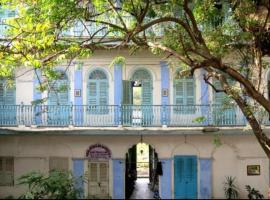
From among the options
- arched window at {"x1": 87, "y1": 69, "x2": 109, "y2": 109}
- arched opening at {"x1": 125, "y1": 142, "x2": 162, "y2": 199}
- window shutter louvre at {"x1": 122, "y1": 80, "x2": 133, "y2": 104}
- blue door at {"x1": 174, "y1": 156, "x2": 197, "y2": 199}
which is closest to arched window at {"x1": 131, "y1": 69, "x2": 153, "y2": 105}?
window shutter louvre at {"x1": 122, "y1": 80, "x2": 133, "y2": 104}

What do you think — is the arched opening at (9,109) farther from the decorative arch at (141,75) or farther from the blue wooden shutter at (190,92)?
the blue wooden shutter at (190,92)

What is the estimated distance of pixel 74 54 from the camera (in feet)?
35.0

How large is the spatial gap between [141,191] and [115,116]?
4954 millimetres

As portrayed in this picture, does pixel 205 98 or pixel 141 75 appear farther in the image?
pixel 141 75

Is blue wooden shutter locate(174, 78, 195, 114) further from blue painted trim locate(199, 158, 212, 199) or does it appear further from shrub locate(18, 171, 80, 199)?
shrub locate(18, 171, 80, 199)

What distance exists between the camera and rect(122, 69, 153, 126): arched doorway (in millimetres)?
18594

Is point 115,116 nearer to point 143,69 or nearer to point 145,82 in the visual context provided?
point 145,82

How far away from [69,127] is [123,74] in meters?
2.75

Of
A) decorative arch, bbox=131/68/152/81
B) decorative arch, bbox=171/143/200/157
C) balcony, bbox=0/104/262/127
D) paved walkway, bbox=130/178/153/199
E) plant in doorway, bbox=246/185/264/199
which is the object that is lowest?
paved walkway, bbox=130/178/153/199

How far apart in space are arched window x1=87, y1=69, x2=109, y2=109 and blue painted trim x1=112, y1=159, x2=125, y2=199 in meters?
2.27

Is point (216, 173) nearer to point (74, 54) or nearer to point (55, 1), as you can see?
point (74, 54)

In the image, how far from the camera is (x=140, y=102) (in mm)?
19234

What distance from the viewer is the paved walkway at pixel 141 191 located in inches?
808

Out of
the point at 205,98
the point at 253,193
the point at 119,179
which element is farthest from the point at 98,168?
the point at 253,193
